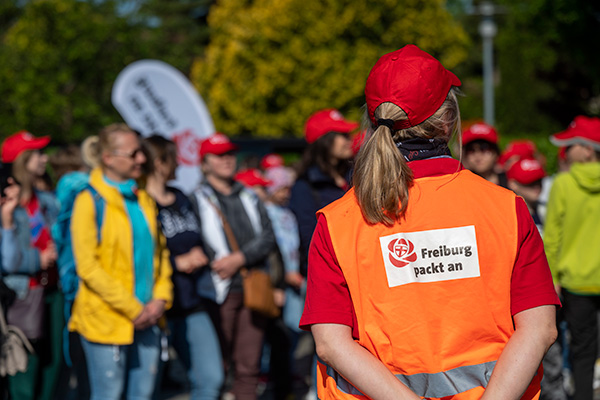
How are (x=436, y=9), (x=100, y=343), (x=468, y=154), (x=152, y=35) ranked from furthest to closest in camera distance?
(x=436, y=9) → (x=152, y=35) → (x=468, y=154) → (x=100, y=343)

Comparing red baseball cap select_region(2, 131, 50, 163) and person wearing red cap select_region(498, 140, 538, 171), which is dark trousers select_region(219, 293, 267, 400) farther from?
person wearing red cap select_region(498, 140, 538, 171)

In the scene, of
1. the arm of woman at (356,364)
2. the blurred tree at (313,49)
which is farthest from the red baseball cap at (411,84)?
the blurred tree at (313,49)

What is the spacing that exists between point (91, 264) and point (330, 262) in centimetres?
253

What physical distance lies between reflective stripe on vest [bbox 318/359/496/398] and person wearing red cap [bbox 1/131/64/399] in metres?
3.73

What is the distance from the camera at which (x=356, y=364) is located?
210 cm

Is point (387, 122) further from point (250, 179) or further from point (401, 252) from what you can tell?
point (250, 179)

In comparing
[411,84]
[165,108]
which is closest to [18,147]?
[165,108]

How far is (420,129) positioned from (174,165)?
3396 millimetres

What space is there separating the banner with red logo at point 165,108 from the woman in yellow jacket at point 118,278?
381 centimetres

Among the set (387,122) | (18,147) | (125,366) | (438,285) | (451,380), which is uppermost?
(387,122)

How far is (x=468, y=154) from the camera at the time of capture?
17.5 feet

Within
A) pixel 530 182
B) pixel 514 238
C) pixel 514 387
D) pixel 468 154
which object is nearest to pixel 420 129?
pixel 514 238

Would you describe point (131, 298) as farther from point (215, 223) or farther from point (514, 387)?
point (514, 387)

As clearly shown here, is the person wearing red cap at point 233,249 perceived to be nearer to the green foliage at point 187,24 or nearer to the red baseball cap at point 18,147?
the red baseball cap at point 18,147
